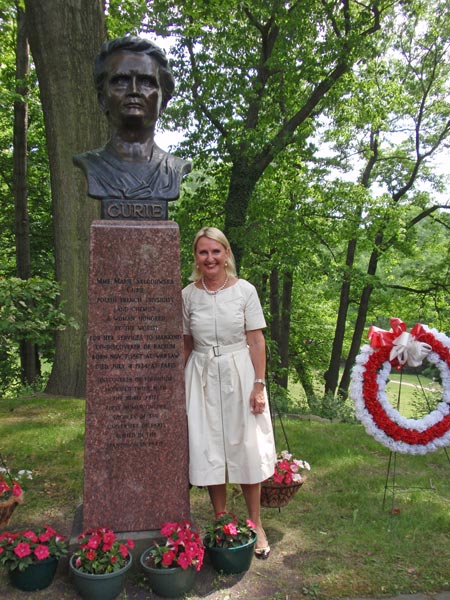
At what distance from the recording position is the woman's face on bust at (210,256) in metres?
3.65

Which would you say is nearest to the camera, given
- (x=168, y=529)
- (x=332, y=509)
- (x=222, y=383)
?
(x=168, y=529)

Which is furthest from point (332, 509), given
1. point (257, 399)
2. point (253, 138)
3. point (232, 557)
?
point (253, 138)

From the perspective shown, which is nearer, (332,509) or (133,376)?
(133,376)

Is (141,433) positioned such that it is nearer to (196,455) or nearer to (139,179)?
(196,455)

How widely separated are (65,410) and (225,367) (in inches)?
187

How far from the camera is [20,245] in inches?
471

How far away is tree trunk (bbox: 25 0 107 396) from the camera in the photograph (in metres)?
7.54

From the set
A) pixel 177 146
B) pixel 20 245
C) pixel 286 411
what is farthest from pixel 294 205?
pixel 20 245

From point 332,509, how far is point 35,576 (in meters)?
2.71

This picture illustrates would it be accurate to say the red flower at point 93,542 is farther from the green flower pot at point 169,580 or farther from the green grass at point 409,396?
the green grass at point 409,396

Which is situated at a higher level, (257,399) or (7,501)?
(257,399)

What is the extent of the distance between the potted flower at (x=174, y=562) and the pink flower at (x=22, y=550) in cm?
72

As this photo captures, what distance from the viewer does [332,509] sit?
4.89 metres

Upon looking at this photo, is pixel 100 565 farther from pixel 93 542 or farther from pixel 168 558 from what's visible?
pixel 168 558
